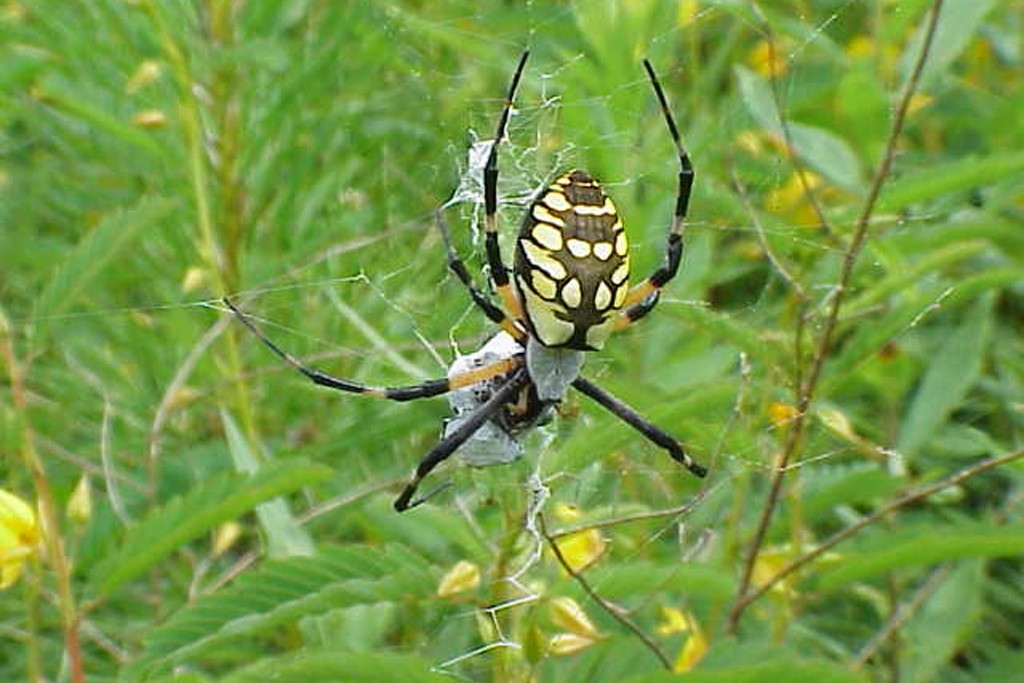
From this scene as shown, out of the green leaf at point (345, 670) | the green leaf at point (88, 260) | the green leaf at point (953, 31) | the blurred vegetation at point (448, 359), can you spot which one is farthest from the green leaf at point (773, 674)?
the green leaf at point (953, 31)

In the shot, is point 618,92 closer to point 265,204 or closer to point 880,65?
point 265,204

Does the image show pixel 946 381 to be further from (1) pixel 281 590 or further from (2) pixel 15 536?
(2) pixel 15 536

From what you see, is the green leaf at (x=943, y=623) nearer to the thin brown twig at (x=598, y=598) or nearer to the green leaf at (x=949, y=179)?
the green leaf at (x=949, y=179)

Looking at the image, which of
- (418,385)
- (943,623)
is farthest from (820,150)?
(418,385)

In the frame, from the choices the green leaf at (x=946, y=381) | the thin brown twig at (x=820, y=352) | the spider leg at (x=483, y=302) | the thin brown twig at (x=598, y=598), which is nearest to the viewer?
the thin brown twig at (x=598, y=598)

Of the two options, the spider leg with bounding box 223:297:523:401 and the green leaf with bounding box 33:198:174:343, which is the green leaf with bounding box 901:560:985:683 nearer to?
the spider leg with bounding box 223:297:523:401

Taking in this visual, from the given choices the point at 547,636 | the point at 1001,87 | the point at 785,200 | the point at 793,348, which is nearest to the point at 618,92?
the point at 793,348
